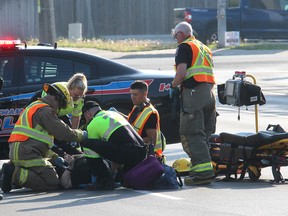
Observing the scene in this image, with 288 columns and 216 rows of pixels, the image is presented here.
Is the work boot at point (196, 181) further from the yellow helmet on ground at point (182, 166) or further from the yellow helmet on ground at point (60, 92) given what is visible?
the yellow helmet on ground at point (60, 92)

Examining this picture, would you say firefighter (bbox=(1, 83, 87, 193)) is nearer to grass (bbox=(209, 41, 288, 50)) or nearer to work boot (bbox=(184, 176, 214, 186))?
work boot (bbox=(184, 176, 214, 186))

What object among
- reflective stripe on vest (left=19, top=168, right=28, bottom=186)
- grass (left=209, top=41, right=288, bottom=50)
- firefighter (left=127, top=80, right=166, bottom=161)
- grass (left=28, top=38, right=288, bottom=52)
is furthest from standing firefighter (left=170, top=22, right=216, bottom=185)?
grass (left=209, top=41, right=288, bottom=50)

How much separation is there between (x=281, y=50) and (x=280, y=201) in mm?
23927

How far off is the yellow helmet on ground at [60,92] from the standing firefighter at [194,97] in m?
1.25

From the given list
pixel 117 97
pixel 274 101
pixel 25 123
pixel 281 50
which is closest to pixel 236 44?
pixel 281 50

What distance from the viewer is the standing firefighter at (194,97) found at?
11.0 meters

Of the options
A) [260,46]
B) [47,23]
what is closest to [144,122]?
[47,23]

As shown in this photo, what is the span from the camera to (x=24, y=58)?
40.8 feet

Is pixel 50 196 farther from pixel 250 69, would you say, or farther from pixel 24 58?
pixel 250 69

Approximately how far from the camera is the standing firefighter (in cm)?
1104

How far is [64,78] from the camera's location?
1262cm

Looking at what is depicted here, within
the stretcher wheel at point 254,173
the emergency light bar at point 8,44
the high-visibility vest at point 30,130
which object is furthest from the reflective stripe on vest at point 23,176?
the stretcher wheel at point 254,173

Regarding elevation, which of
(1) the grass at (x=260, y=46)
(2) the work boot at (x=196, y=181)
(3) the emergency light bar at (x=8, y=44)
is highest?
(3) the emergency light bar at (x=8, y=44)

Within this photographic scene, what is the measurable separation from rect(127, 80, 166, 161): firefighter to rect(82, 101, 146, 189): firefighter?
1.53 feet
